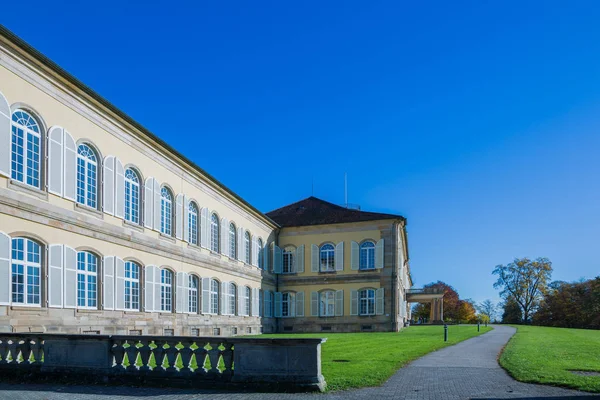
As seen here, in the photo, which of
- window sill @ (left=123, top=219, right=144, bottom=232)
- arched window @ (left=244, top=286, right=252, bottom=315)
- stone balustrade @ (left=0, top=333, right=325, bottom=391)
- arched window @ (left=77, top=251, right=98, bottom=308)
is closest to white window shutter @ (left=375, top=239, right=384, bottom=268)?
arched window @ (left=244, top=286, right=252, bottom=315)

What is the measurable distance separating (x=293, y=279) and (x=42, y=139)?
2702 cm

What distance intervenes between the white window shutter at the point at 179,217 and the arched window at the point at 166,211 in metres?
0.28

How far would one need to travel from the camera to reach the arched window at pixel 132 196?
70.2 ft

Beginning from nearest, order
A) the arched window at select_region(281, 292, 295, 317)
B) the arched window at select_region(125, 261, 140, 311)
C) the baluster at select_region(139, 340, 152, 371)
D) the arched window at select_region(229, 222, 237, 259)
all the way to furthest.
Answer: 1. the baluster at select_region(139, 340, 152, 371)
2. the arched window at select_region(125, 261, 140, 311)
3. the arched window at select_region(229, 222, 237, 259)
4. the arched window at select_region(281, 292, 295, 317)

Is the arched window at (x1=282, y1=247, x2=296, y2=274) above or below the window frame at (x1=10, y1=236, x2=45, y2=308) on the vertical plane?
below

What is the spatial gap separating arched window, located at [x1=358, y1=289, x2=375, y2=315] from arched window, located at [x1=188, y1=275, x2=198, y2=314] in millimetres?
15526

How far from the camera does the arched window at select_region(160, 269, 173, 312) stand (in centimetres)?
2378

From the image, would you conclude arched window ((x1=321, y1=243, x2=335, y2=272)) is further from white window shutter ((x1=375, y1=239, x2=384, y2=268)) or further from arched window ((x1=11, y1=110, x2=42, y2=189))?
arched window ((x1=11, y1=110, x2=42, y2=189))

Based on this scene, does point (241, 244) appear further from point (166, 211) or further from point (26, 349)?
point (26, 349)

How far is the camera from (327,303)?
40.5m

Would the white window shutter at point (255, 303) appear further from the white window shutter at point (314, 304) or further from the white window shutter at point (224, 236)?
the white window shutter at point (224, 236)

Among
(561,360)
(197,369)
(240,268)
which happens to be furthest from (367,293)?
(197,369)

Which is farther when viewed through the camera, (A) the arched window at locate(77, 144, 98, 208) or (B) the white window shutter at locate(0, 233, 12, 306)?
(A) the arched window at locate(77, 144, 98, 208)

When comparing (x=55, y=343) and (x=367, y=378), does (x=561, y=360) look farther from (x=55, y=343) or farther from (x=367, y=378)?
(x=55, y=343)
